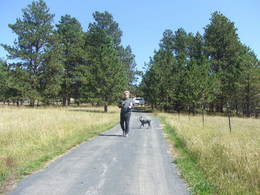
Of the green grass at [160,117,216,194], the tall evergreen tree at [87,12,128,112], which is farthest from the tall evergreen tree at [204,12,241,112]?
the green grass at [160,117,216,194]

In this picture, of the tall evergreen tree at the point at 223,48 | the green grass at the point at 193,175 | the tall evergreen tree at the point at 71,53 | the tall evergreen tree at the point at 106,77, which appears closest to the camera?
the green grass at the point at 193,175

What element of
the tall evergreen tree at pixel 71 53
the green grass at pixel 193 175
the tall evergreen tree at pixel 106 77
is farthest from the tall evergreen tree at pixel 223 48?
the green grass at pixel 193 175

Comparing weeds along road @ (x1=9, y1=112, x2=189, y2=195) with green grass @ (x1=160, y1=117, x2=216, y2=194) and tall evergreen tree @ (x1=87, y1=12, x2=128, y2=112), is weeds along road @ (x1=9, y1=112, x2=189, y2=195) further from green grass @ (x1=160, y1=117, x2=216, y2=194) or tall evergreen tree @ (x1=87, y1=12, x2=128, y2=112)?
tall evergreen tree @ (x1=87, y1=12, x2=128, y2=112)

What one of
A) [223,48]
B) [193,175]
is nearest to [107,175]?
[193,175]

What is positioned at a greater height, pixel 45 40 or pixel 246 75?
pixel 45 40

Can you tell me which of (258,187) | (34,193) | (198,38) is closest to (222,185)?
(258,187)

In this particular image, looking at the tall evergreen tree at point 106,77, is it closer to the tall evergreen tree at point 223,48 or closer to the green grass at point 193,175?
the tall evergreen tree at point 223,48

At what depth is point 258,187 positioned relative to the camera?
466cm

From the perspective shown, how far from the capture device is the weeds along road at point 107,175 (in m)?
4.54

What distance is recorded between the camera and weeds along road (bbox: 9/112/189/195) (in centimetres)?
454

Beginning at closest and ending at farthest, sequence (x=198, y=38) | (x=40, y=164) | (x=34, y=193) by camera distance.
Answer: (x=34, y=193) → (x=40, y=164) → (x=198, y=38)

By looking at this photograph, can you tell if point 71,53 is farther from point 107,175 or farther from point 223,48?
point 107,175

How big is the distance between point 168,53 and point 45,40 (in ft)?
70.1

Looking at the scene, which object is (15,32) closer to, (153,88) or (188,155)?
(153,88)
